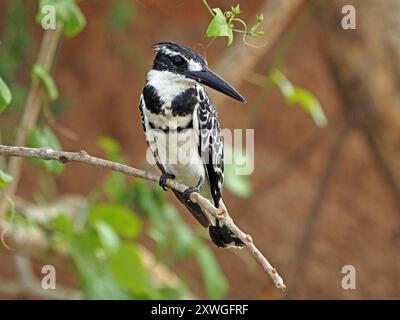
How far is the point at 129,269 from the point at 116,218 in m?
0.17

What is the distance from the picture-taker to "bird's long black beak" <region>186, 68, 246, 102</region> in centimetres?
149

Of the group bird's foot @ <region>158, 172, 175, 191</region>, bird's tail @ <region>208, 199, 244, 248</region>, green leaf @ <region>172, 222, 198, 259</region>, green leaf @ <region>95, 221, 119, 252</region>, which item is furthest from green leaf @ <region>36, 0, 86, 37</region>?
green leaf @ <region>172, 222, 198, 259</region>

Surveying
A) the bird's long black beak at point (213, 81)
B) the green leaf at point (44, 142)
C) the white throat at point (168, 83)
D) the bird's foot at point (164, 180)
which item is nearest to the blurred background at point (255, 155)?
the green leaf at point (44, 142)

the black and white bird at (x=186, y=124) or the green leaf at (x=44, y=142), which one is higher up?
the green leaf at (x=44, y=142)

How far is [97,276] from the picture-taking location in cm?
258

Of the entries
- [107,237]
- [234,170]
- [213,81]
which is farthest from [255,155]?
[213,81]

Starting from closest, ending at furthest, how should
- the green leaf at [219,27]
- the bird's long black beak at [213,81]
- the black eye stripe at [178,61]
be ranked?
the green leaf at [219,27] → the bird's long black beak at [213,81] → the black eye stripe at [178,61]

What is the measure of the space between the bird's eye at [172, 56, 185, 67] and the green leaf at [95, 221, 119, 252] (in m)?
1.00

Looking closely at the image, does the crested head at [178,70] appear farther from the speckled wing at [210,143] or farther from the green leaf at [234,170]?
the green leaf at [234,170]

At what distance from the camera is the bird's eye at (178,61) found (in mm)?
1599

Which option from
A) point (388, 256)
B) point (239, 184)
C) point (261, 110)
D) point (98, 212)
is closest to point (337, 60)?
point (239, 184)

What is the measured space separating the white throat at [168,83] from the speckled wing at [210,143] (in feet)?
0.35

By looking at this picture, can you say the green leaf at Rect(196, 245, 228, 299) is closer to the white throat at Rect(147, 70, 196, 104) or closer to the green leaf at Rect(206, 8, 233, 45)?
the white throat at Rect(147, 70, 196, 104)
